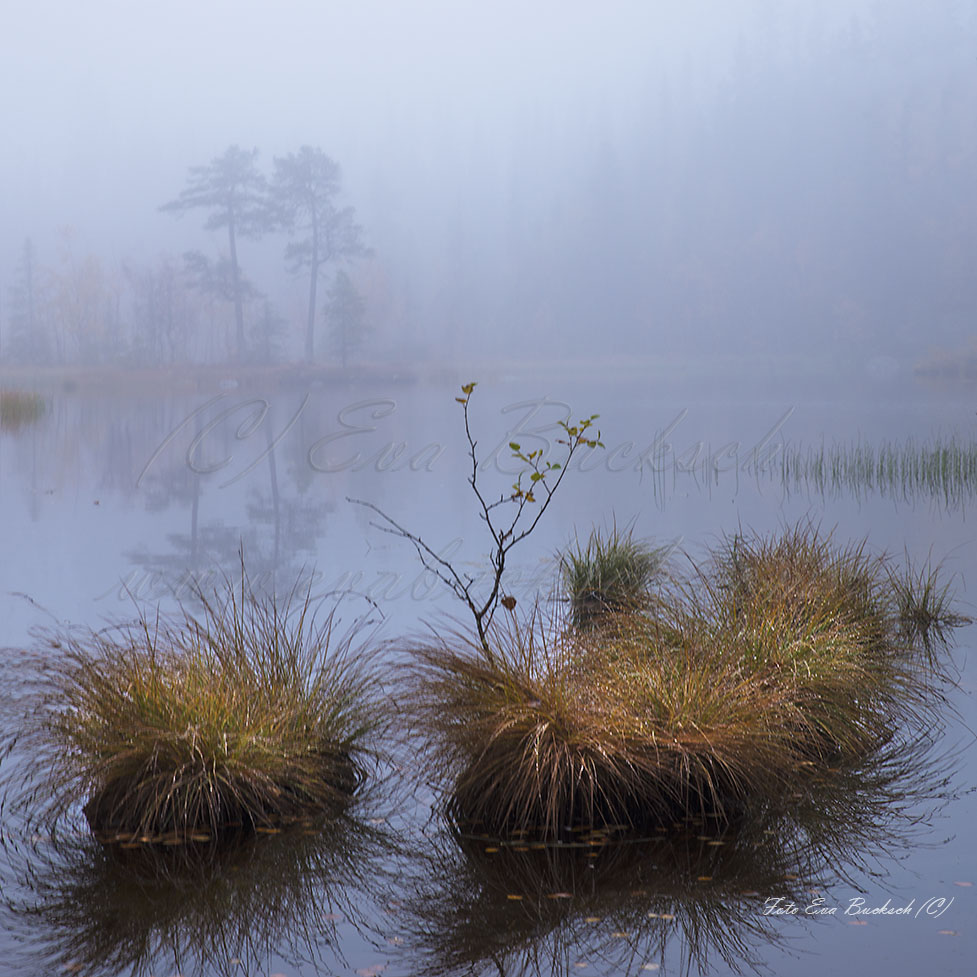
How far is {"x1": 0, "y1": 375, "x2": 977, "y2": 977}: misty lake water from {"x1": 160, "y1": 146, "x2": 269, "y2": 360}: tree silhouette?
25106mm

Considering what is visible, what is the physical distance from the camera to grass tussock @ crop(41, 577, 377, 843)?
3139mm

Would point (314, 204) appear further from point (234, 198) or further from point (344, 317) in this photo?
point (344, 317)

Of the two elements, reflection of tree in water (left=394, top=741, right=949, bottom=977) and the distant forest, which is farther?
the distant forest

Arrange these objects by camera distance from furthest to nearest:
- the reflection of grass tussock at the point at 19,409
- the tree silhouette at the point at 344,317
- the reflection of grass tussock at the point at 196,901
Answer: the tree silhouette at the point at 344,317 < the reflection of grass tussock at the point at 19,409 < the reflection of grass tussock at the point at 196,901

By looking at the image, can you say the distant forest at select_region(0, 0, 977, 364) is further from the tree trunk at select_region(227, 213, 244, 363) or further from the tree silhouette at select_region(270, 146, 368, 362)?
the tree trunk at select_region(227, 213, 244, 363)

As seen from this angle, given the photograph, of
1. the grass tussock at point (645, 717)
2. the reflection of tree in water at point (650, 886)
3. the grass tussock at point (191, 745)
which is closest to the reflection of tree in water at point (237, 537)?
the grass tussock at point (191, 745)

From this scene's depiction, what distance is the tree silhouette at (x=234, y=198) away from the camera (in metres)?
41.1

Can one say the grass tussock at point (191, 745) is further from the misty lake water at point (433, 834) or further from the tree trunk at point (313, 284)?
the tree trunk at point (313, 284)

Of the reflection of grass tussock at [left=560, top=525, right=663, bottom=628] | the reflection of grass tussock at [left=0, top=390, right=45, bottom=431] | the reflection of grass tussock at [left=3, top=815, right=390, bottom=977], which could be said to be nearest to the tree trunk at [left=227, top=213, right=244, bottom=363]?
the reflection of grass tussock at [left=0, top=390, right=45, bottom=431]

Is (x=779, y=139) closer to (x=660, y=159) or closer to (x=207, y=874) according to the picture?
(x=660, y=159)

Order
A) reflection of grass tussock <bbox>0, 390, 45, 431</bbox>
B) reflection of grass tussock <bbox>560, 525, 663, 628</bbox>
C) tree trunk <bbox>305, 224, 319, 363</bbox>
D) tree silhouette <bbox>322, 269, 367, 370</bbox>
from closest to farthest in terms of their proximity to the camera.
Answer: reflection of grass tussock <bbox>560, 525, 663, 628</bbox> → reflection of grass tussock <bbox>0, 390, 45, 431</bbox> → tree silhouette <bbox>322, 269, 367, 370</bbox> → tree trunk <bbox>305, 224, 319, 363</bbox>

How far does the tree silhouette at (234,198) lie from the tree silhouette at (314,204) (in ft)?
2.36

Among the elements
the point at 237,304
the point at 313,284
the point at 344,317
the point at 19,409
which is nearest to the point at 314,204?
the point at 313,284

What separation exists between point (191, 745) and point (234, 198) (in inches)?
1642
